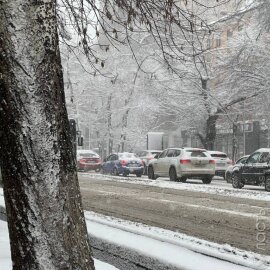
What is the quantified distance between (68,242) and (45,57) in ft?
4.00

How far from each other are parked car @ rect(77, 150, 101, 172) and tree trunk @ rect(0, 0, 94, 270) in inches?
1276

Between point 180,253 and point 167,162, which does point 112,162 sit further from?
point 180,253

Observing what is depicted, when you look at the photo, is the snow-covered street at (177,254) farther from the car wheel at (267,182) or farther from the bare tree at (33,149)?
the car wheel at (267,182)

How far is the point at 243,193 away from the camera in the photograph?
53.6ft

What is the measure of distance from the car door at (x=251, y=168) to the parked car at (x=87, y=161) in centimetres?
1739

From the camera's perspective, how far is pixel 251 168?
64.8 feet

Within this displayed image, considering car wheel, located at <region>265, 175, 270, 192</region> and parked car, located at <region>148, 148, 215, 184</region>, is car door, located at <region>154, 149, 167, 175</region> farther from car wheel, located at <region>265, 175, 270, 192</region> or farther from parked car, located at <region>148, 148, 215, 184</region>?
car wheel, located at <region>265, 175, 270, 192</region>

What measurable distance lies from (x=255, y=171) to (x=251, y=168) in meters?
0.31

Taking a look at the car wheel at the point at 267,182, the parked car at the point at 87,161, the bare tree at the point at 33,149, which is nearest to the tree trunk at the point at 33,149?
the bare tree at the point at 33,149

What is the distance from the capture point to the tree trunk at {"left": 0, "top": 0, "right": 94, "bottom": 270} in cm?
330

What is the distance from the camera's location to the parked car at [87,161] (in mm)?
35906

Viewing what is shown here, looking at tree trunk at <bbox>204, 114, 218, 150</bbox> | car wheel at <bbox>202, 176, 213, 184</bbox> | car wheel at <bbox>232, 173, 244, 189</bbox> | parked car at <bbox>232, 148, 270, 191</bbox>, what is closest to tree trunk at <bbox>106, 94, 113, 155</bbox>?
tree trunk at <bbox>204, 114, 218, 150</bbox>

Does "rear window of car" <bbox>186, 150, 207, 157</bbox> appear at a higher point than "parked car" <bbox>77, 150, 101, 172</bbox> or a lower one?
higher

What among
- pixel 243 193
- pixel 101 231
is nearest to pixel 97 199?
pixel 243 193
